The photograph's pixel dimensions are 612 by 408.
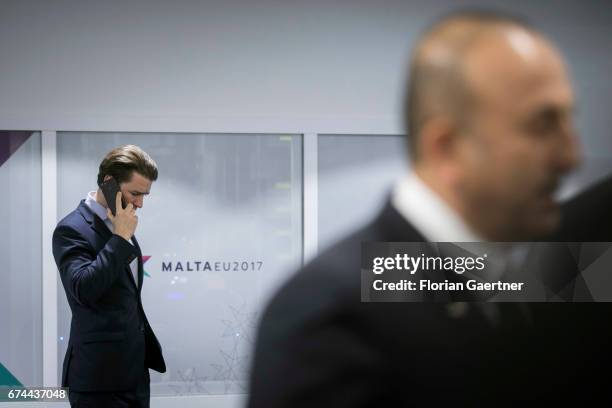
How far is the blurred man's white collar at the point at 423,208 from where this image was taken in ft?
1.77

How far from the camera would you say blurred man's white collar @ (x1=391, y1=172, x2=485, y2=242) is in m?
0.54

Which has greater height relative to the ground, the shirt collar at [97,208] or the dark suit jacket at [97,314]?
the shirt collar at [97,208]

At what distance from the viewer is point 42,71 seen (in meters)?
2.62

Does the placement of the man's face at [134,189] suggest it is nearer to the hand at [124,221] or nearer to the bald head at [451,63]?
Result: the hand at [124,221]

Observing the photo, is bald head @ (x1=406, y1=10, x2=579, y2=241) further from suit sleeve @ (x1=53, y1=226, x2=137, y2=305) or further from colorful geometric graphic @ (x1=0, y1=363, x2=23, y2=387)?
colorful geometric graphic @ (x1=0, y1=363, x2=23, y2=387)

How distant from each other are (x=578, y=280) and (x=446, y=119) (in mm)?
333

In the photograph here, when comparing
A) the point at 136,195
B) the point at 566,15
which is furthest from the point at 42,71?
the point at 566,15

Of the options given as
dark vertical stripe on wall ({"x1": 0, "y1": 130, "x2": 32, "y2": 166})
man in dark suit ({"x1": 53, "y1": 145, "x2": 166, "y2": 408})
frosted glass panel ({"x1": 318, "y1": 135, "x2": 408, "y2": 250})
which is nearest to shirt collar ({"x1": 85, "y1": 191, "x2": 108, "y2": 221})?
man in dark suit ({"x1": 53, "y1": 145, "x2": 166, "y2": 408})

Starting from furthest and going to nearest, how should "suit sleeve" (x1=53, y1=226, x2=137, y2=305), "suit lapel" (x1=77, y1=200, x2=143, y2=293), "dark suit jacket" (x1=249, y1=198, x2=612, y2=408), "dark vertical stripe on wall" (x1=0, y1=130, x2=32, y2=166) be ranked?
"dark vertical stripe on wall" (x1=0, y1=130, x2=32, y2=166), "suit lapel" (x1=77, y1=200, x2=143, y2=293), "suit sleeve" (x1=53, y1=226, x2=137, y2=305), "dark suit jacket" (x1=249, y1=198, x2=612, y2=408)

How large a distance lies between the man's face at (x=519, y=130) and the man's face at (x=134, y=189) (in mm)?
1418

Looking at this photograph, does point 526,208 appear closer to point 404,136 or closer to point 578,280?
point 404,136

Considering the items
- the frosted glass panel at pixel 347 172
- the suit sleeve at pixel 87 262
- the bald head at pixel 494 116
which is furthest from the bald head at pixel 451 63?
the frosted glass panel at pixel 347 172

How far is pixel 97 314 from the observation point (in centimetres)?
177
